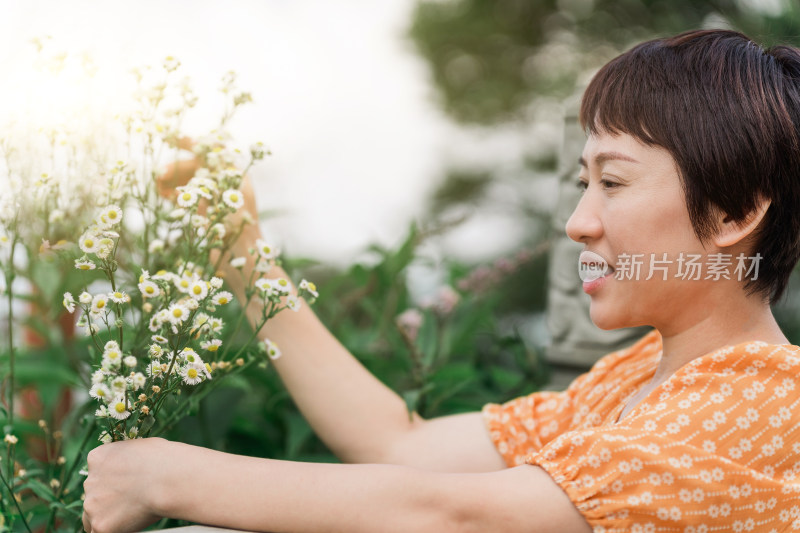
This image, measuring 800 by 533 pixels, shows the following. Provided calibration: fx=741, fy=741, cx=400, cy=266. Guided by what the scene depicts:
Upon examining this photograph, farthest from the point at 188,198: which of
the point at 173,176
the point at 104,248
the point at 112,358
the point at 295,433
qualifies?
the point at 295,433

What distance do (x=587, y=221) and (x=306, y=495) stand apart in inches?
20.6

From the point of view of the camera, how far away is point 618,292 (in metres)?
1.03

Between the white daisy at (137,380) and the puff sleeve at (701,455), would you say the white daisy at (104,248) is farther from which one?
the puff sleeve at (701,455)

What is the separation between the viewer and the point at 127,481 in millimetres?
897

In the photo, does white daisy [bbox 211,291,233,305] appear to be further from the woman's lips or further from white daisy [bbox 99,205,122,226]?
the woman's lips

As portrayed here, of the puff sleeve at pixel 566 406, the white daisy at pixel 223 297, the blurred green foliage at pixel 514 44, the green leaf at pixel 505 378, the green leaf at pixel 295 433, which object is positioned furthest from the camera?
the blurred green foliage at pixel 514 44

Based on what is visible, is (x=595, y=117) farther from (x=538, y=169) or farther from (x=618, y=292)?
(x=538, y=169)

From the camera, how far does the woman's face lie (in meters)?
0.98

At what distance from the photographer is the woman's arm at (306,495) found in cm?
87

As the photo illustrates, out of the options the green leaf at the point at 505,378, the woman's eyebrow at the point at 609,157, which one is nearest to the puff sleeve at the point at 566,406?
the woman's eyebrow at the point at 609,157

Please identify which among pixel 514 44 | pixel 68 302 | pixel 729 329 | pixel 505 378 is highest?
pixel 514 44

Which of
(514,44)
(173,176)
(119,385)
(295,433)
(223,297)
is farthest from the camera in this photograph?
(514,44)

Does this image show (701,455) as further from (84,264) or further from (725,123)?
(84,264)

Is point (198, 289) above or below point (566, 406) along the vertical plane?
above
